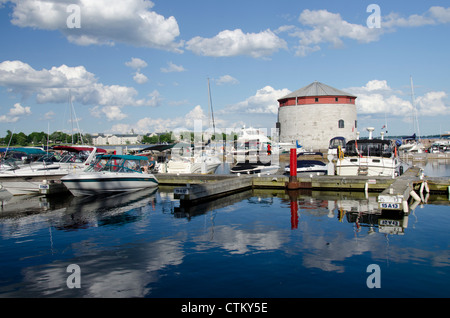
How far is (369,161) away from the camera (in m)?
24.4

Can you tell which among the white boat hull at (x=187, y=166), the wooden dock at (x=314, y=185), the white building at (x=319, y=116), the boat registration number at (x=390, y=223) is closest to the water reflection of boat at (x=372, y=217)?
the boat registration number at (x=390, y=223)

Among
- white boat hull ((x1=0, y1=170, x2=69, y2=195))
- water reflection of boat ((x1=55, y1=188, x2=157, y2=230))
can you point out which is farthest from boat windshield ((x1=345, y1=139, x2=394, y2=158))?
white boat hull ((x1=0, y1=170, x2=69, y2=195))

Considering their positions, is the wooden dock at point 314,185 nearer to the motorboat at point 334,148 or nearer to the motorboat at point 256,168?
the motorboat at point 334,148

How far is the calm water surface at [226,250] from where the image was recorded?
8.27 m

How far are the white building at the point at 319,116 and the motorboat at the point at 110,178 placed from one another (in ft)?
154

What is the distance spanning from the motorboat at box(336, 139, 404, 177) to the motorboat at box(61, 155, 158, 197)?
13607 mm

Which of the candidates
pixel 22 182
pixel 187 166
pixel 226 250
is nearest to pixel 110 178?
pixel 22 182

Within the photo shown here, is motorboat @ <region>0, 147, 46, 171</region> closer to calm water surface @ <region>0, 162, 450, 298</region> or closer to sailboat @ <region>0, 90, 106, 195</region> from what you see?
sailboat @ <region>0, 90, 106, 195</region>

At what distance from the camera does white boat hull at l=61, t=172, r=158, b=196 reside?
70.2 feet

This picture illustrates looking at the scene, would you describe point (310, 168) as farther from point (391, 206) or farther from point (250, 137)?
point (250, 137)

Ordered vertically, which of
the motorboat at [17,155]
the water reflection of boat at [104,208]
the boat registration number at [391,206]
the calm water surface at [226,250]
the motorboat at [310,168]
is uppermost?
the motorboat at [17,155]

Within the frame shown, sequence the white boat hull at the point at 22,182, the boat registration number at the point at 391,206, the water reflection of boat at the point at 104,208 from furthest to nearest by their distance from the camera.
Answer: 1. the white boat hull at the point at 22,182
2. the water reflection of boat at the point at 104,208
3. the boat registration number at the point at 391,206

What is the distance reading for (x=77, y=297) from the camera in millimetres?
7758

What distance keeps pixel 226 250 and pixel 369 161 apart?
16703mm
